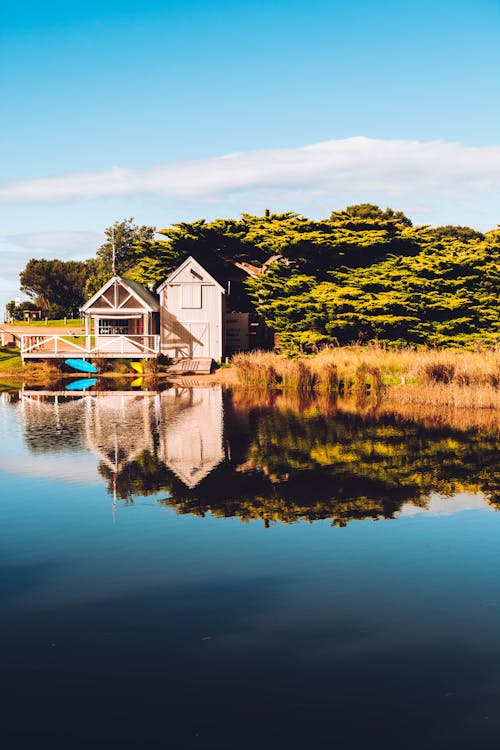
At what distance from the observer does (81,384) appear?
138 ft

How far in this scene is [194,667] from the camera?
→ 7086 millimetres

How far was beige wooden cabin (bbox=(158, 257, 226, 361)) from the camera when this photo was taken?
50.3 meters

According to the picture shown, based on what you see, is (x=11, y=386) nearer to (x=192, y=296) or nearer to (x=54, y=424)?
(x=192, y=296)

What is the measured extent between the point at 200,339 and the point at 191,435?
29040 millimetres

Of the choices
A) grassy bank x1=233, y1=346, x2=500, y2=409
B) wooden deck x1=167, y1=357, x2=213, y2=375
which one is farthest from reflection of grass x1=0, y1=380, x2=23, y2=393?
grassy bank x1=233, y1=346, x2=500, y2=409

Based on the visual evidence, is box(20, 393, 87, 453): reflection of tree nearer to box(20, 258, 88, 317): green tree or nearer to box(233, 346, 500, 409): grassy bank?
box(233, 346, 500, 409): grassy bank

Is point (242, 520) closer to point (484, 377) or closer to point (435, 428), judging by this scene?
point (435, 428)

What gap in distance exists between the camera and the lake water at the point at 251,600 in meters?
6.20

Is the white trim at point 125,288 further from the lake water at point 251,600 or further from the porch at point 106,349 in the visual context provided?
the lake water at point 251,600

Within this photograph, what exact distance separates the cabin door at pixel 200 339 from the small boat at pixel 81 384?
7.69 metres

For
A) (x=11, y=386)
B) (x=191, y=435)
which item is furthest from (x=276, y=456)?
(x=11, y=386)

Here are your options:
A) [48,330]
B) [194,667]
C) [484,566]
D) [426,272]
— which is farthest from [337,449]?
[48,330]

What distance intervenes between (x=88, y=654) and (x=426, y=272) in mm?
40884

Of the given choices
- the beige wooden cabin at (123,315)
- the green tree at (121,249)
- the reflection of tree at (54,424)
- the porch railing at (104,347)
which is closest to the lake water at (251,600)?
the reflection of tree at (54,424)
